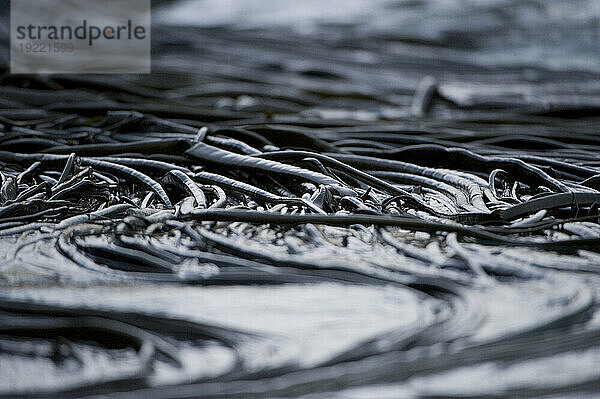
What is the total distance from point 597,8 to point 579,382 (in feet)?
10.9

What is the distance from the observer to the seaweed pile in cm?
72

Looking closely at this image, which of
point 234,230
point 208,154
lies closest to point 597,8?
point 208,154

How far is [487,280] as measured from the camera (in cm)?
92

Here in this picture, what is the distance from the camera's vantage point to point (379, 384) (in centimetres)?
70

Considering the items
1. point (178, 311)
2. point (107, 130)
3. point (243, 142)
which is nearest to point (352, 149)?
point (243, 142)

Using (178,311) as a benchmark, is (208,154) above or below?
above

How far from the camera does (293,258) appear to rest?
100 centimetres

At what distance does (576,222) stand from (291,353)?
0.56 metres

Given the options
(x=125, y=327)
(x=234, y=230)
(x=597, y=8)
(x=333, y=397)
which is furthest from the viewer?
(x=597, y=8)

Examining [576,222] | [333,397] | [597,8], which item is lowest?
[333,397]

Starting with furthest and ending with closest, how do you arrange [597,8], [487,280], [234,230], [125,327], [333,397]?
[597,8], [234,230], [487,280], [125,327], [333,397]

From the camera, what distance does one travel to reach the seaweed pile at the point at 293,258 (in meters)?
0.72

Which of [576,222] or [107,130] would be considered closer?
[576,222]

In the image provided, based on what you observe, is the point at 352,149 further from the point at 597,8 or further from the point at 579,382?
the point at 597,8
